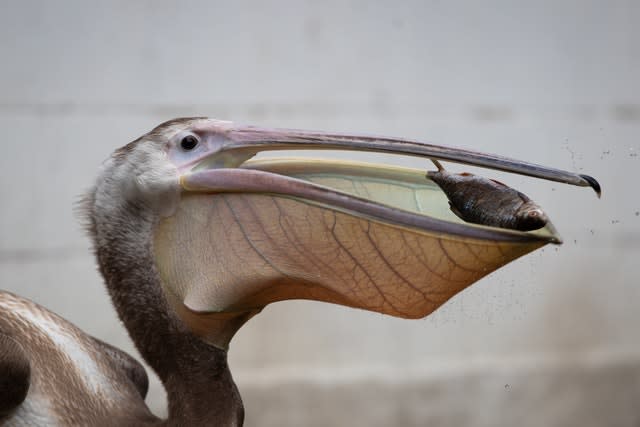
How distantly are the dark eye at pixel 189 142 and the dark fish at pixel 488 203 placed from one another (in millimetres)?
423

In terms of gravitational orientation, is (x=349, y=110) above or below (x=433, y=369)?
above

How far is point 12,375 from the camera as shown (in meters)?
1.66

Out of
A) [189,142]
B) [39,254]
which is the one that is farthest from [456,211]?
[39,254]

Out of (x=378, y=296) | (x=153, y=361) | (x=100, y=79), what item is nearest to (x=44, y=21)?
(x=100, y=79)

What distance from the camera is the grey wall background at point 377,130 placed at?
358cm

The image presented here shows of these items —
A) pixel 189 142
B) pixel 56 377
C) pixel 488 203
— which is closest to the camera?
pixel 488 203

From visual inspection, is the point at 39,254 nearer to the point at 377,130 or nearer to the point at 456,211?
the point at 377,130

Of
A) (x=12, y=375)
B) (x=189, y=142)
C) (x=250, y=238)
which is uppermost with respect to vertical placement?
(x=189, y=142)

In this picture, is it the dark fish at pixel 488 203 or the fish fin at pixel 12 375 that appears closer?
the dark fish at pixel 488 203

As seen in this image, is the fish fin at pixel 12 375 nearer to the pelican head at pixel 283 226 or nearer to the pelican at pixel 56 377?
the pelican at pixel 56 377

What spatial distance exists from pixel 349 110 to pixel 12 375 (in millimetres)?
2282

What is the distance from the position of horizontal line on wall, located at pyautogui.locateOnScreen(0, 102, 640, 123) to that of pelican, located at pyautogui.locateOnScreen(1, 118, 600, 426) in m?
1.86

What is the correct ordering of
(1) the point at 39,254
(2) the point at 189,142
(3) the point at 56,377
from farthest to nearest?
(1) the point at 39,254 → (3) the point at 56,377 → (2) the point at 189,142

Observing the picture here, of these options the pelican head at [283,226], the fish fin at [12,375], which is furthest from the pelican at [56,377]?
the pelican head at [283,226]
